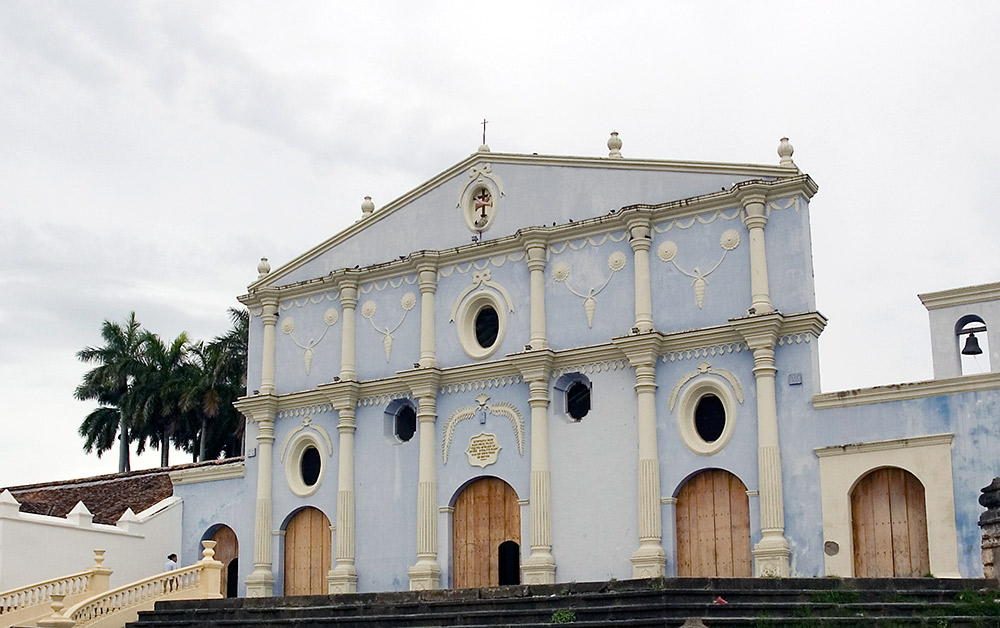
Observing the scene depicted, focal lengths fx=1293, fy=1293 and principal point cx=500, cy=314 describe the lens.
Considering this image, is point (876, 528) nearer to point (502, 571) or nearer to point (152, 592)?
point (502, 571)

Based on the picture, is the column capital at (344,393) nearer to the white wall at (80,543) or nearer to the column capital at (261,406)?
the column capital at (261,406)

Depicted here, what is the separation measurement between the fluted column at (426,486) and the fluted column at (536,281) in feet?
7.94

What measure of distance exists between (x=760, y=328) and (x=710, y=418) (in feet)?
6.62

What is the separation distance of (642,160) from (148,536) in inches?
552

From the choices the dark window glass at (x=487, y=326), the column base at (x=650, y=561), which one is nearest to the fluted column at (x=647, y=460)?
the column base at (x=650, y=561)

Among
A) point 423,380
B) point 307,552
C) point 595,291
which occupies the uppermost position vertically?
point 595,291

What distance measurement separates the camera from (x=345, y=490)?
2725cm

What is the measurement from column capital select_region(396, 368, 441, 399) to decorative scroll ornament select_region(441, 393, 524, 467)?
2.28 feet

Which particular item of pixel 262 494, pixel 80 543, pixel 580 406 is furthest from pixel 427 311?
pixel 80 543

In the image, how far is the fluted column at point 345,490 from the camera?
87.5 feet

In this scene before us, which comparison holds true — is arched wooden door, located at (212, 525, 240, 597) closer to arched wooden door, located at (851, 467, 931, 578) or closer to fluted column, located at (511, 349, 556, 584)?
fluted column, located at (511, 349, 556, 584)

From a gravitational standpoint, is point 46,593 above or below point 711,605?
above

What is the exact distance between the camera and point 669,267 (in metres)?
24.5

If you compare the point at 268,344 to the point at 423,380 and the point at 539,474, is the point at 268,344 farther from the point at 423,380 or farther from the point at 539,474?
the point at 539,474
